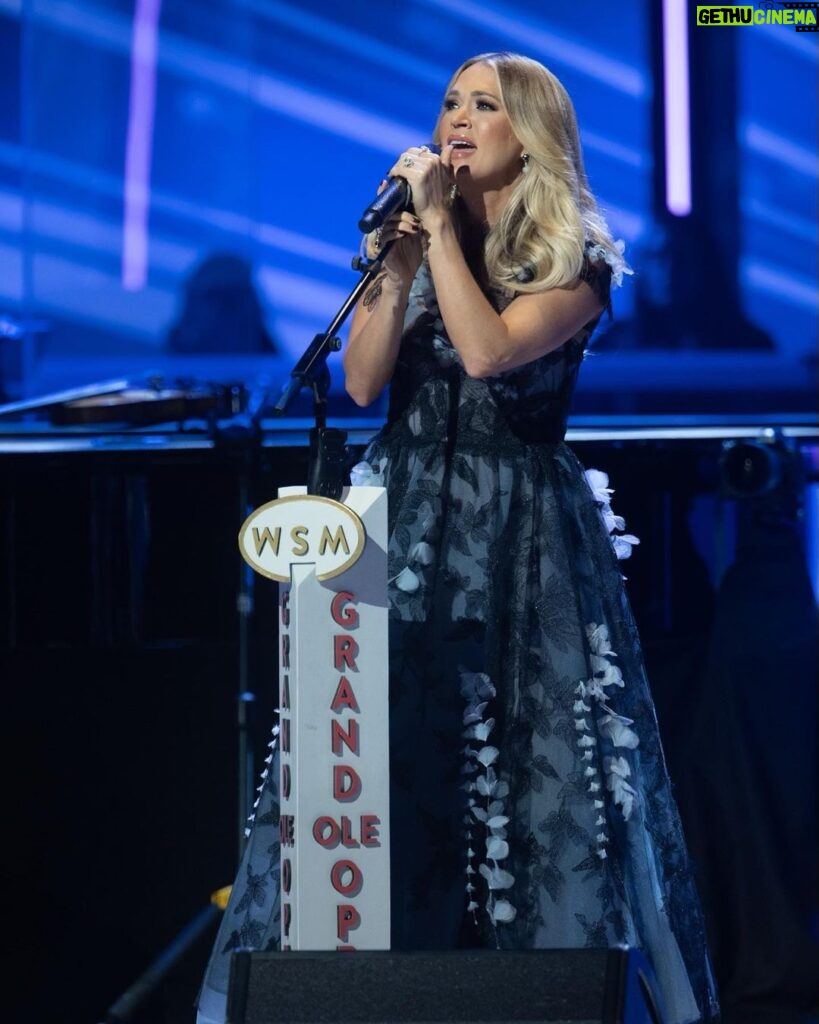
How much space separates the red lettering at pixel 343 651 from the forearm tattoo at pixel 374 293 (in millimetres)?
605

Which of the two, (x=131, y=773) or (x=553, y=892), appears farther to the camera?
(x=131, y=773)

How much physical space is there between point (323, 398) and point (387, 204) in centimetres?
28

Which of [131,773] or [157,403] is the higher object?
[157,403]

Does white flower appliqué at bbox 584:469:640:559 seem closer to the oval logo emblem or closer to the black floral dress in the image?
the black floral dress

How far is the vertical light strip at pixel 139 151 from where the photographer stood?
15.1ft

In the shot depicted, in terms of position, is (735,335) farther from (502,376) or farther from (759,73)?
(502,376)

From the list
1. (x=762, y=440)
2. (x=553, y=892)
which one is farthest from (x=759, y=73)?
(x=553, y=892)

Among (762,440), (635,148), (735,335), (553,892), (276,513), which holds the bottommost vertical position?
(553,892)

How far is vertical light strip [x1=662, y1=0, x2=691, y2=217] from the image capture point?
470 centimetres

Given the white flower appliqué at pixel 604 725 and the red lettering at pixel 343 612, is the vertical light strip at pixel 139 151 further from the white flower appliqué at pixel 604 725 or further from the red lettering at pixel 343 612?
the red lettering at pixel 343 612

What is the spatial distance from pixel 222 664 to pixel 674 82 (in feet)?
9.95

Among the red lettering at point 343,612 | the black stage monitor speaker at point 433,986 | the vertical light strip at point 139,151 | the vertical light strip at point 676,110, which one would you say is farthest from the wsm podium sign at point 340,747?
the vertical light strip at point 676,110

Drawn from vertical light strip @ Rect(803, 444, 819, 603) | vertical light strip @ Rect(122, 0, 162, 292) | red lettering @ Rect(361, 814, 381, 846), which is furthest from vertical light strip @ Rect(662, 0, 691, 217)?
red lettering @ Rect(361, 814, 381, 846)

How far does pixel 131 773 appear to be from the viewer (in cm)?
265
